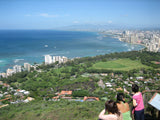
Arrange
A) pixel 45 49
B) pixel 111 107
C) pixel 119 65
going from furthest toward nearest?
pixel 45 49 < pixel 119 65 < pixel 111 107

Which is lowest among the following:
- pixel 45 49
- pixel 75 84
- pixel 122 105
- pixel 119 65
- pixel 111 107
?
pixel 75 84

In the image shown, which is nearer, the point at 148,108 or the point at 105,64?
the point at 148,108

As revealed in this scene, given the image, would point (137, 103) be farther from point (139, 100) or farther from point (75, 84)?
point (75, 84)

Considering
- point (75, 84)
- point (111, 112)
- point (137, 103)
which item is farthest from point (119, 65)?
point (111, 112)

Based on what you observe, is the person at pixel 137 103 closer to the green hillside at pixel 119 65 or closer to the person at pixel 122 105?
the person at pixel 122 105

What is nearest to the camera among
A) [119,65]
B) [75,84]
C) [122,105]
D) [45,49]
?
[122,105]

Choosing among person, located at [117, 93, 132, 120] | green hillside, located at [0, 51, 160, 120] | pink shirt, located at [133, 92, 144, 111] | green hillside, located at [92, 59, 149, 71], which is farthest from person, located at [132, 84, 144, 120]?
green hillside, located at [92, 59, 149, 71]

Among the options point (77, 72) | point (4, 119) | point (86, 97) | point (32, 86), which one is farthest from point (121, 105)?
point (77, 72)

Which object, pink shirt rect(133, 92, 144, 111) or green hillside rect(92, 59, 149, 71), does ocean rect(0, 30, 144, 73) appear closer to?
green hillside rect(92, 59, 149, 71)

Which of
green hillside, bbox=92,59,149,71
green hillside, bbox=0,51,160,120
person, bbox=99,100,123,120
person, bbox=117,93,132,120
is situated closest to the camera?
person, bbox=99,100,123,120

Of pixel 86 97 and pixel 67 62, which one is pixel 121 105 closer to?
pixel 86 97

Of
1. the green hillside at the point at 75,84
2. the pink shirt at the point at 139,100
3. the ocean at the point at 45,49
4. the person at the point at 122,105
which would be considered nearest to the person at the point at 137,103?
the pink shirt at the point at 139,100
